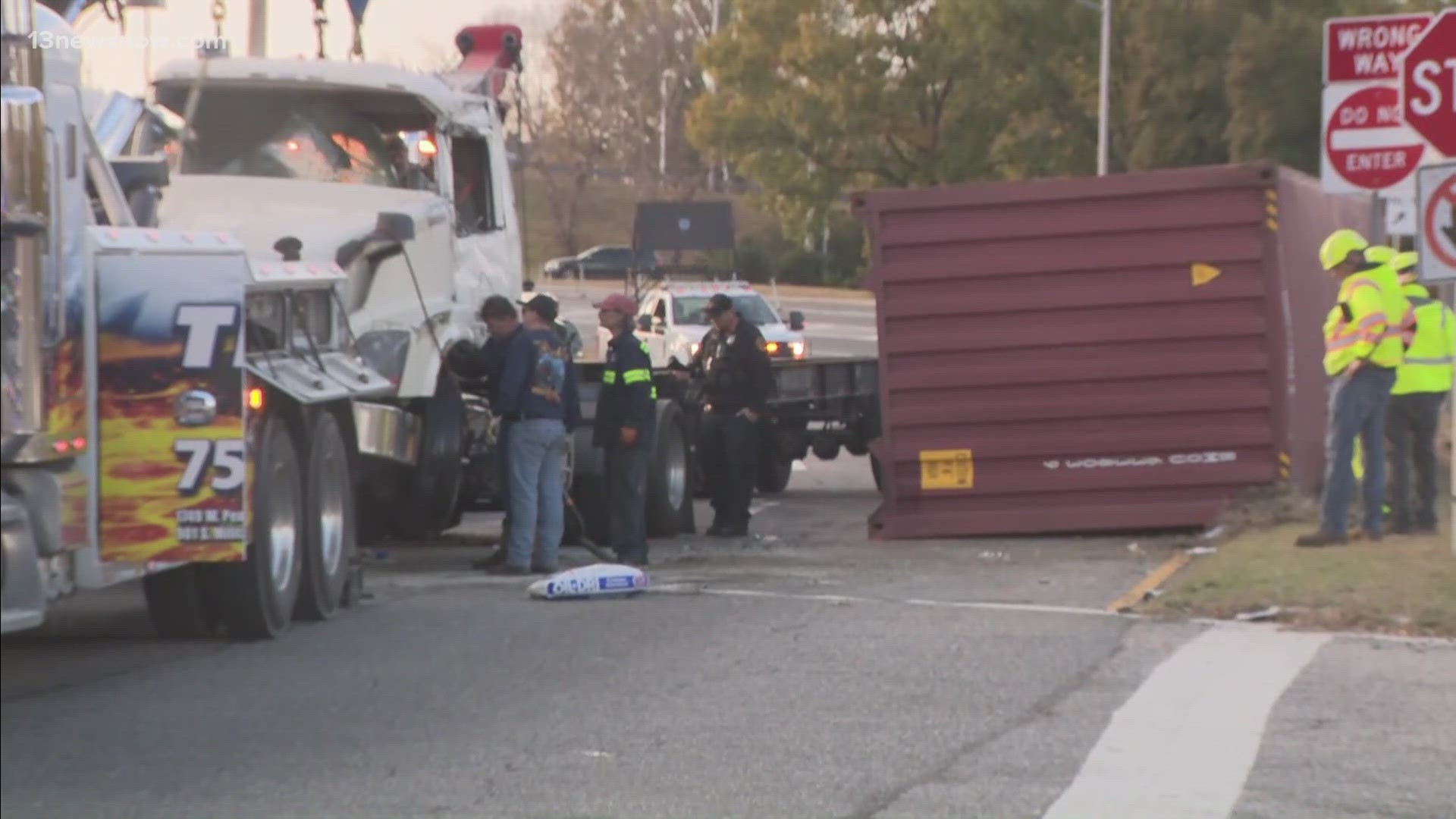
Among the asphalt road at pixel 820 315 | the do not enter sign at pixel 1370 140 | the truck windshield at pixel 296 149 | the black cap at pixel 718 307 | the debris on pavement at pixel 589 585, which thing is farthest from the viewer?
the asphalt road at pixel 820 315

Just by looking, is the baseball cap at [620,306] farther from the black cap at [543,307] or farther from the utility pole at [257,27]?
the utility pole at [257,27]

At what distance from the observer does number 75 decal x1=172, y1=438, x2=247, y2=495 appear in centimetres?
902

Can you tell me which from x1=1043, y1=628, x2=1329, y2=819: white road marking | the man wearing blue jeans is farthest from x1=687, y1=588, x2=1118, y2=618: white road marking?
the man wearing blue jeans

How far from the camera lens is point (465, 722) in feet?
27.8

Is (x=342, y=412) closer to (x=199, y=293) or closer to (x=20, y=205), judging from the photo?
(x=199, y=293)

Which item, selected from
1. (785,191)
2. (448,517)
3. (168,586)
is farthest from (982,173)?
(168,586)

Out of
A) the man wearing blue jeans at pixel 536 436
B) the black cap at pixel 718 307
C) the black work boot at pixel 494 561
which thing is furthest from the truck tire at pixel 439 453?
the black cap at pixel 718 307

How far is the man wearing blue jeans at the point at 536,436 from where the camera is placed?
13.6 m

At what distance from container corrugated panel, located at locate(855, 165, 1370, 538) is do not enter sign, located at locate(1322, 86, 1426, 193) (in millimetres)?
461

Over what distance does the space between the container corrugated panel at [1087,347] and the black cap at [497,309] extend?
3307 mm

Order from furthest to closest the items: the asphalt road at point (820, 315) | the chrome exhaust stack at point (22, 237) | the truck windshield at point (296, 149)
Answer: the asphalt road at point (820, 315), the truck windshield at point (296, 149), the chrome exhaust stack at point (22, 237)

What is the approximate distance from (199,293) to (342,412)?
274 centimetres

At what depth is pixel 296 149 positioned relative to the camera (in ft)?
45.2

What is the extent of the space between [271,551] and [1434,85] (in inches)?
266
